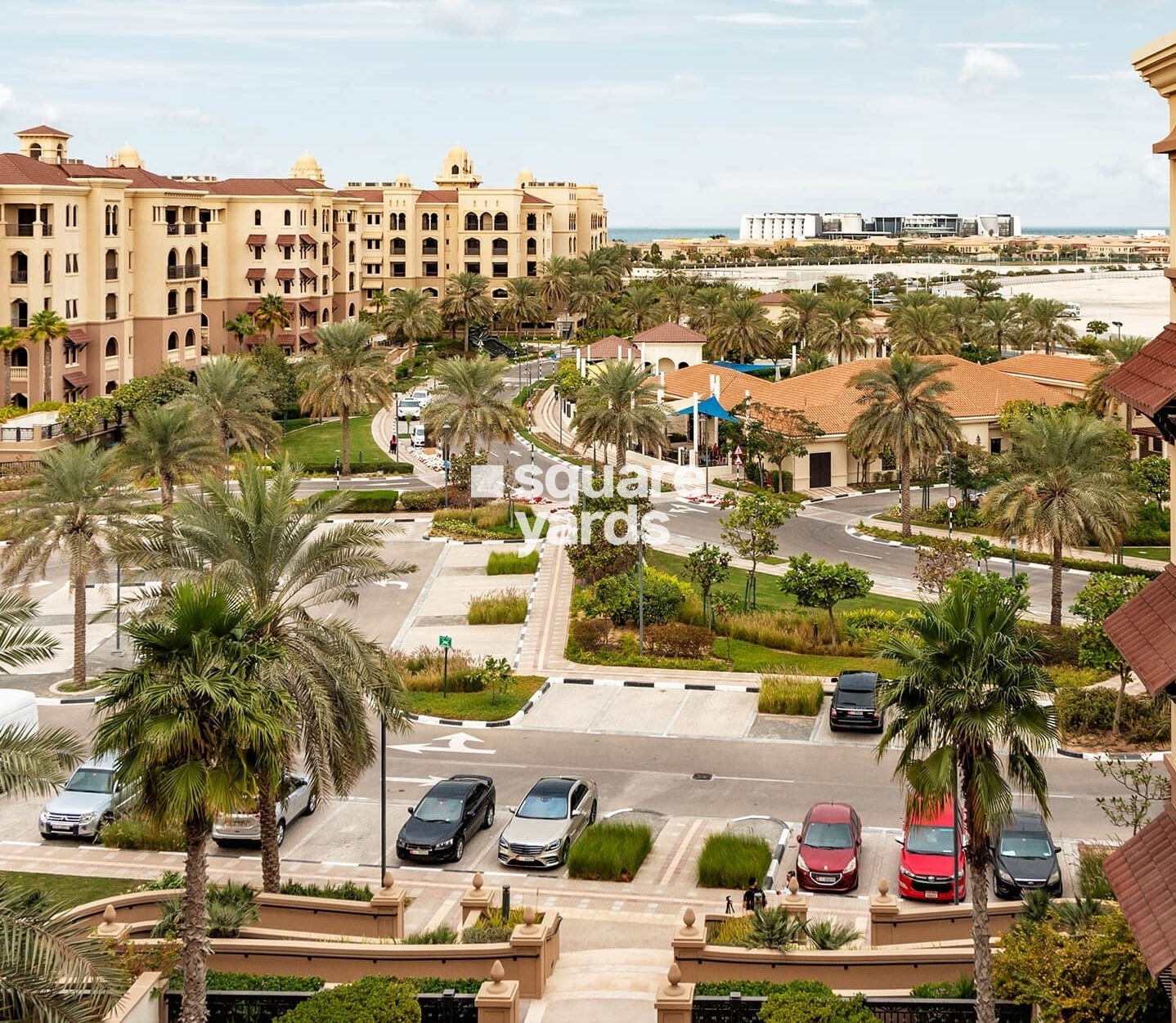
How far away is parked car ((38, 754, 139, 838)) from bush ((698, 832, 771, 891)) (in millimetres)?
10730

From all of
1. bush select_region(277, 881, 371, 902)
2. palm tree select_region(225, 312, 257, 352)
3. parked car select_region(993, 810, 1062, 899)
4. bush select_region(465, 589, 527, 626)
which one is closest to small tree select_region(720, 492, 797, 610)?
bush select_region(465, 589, 527, 626)

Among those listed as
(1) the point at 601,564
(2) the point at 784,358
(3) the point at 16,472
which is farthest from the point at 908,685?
(2) the point at 784,358

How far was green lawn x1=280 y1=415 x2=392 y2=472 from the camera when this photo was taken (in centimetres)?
7031

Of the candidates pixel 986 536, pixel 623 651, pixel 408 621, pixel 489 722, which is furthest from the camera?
pixel 986 536

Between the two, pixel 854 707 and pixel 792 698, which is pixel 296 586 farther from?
pixel 792 698

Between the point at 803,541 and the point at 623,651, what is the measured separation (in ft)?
51.0

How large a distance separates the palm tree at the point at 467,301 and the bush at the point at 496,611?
214ft

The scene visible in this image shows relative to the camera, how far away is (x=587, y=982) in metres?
20.1

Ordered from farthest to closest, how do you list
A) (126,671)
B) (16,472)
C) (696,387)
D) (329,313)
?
(329,313)
(696,387)
(16,472)
(126,671)

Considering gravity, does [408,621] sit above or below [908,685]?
below

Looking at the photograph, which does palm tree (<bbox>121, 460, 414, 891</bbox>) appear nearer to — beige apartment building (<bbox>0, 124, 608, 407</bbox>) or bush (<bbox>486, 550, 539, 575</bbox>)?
bush (<bbox>486, 550, 539, 575</bbox>)

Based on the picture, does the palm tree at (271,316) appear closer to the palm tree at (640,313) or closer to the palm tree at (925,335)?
the palm tree at (640,313)

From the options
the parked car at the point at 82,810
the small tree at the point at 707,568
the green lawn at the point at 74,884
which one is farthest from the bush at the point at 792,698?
the green lawn at the point at 74,884

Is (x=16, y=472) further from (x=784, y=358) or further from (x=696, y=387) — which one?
(x=784, y=358)
